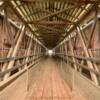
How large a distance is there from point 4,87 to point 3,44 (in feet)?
9.15

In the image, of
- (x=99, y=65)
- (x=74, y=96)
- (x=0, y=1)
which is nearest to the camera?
(x=0, y=1)

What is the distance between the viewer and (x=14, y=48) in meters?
4.70

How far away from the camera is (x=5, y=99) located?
3148 mm

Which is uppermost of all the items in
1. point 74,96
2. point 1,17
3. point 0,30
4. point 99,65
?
point 1,17

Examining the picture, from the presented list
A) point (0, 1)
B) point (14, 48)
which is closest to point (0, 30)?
point (14, 48)

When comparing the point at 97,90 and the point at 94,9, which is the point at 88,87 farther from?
the point at 94,9

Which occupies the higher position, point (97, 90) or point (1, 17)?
point (1, 17)

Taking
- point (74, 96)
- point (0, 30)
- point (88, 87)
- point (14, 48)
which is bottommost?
point (74, 96)

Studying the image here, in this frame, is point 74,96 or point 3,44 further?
point 3,44

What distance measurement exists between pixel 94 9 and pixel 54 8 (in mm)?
3896

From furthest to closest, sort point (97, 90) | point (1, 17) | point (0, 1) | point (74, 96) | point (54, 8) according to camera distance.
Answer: point (54, 8) < point (1, 17) < point (74, 96) < point (0, 1) < point (97, 90)

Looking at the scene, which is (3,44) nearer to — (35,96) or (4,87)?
(35,96)

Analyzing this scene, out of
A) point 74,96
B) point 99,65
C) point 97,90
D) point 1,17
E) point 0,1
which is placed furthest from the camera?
point 1,17

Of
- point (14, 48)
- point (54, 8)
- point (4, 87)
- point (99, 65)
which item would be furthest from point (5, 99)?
point (54, 8)
